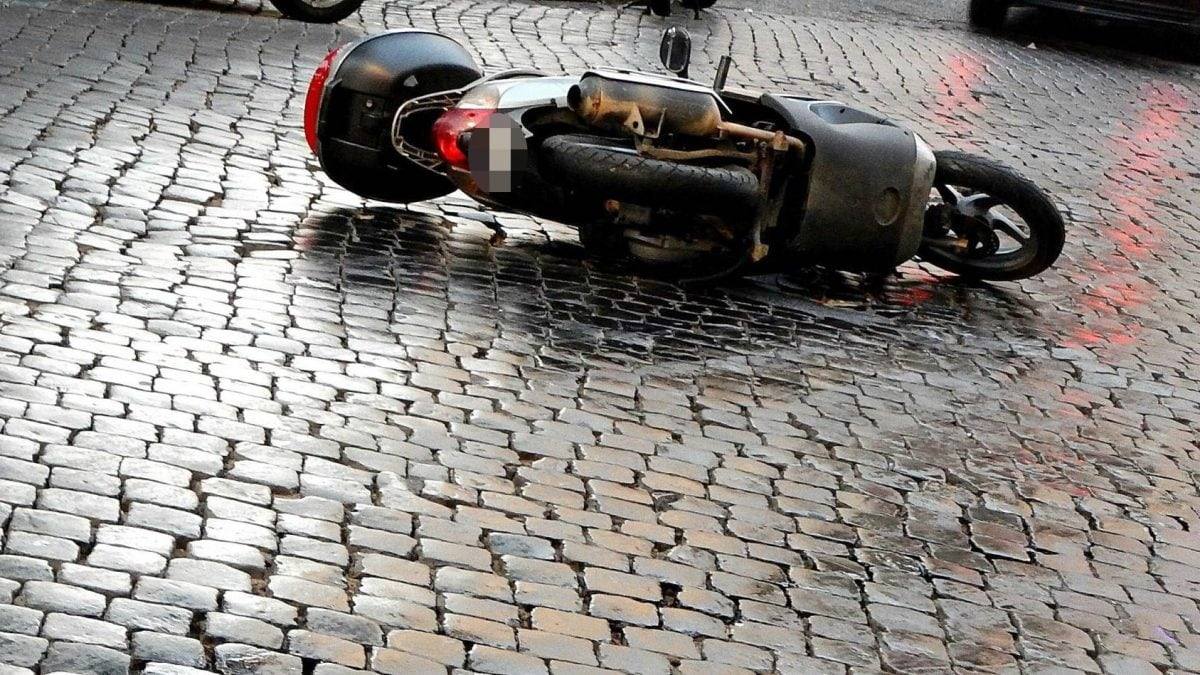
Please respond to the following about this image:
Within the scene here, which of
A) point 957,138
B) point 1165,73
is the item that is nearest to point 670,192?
point 957,138

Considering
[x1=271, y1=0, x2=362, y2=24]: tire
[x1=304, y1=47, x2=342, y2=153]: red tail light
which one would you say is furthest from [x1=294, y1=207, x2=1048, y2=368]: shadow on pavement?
[x1=271, y1=0, x2=362, y2=24]: tire

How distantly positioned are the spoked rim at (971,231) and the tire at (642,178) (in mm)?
1194

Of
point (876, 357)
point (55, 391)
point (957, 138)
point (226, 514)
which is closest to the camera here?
point (226, 514)

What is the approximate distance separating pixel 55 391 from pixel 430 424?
43.3 inches

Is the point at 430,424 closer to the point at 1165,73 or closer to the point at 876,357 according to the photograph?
the point at 876,357

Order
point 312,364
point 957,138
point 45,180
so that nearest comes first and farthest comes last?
point 312,364 < point 45,180 < point 957,138

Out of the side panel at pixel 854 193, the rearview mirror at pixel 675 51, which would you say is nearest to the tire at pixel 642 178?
the side panel at pixel 854 193

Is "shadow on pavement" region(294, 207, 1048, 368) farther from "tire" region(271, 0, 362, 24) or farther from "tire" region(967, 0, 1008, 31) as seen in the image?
"tire" region(967, 0, 1008, 31)

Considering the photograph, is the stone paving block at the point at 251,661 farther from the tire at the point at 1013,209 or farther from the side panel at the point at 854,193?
the tire at the point at 1013,209

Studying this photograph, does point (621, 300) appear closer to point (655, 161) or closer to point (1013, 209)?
point (655, 161)

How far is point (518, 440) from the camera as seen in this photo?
233 inches

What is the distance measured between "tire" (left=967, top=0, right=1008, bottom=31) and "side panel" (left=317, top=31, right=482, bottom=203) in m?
11.2

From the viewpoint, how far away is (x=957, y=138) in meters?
12.3

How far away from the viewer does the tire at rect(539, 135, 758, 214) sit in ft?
24.5
